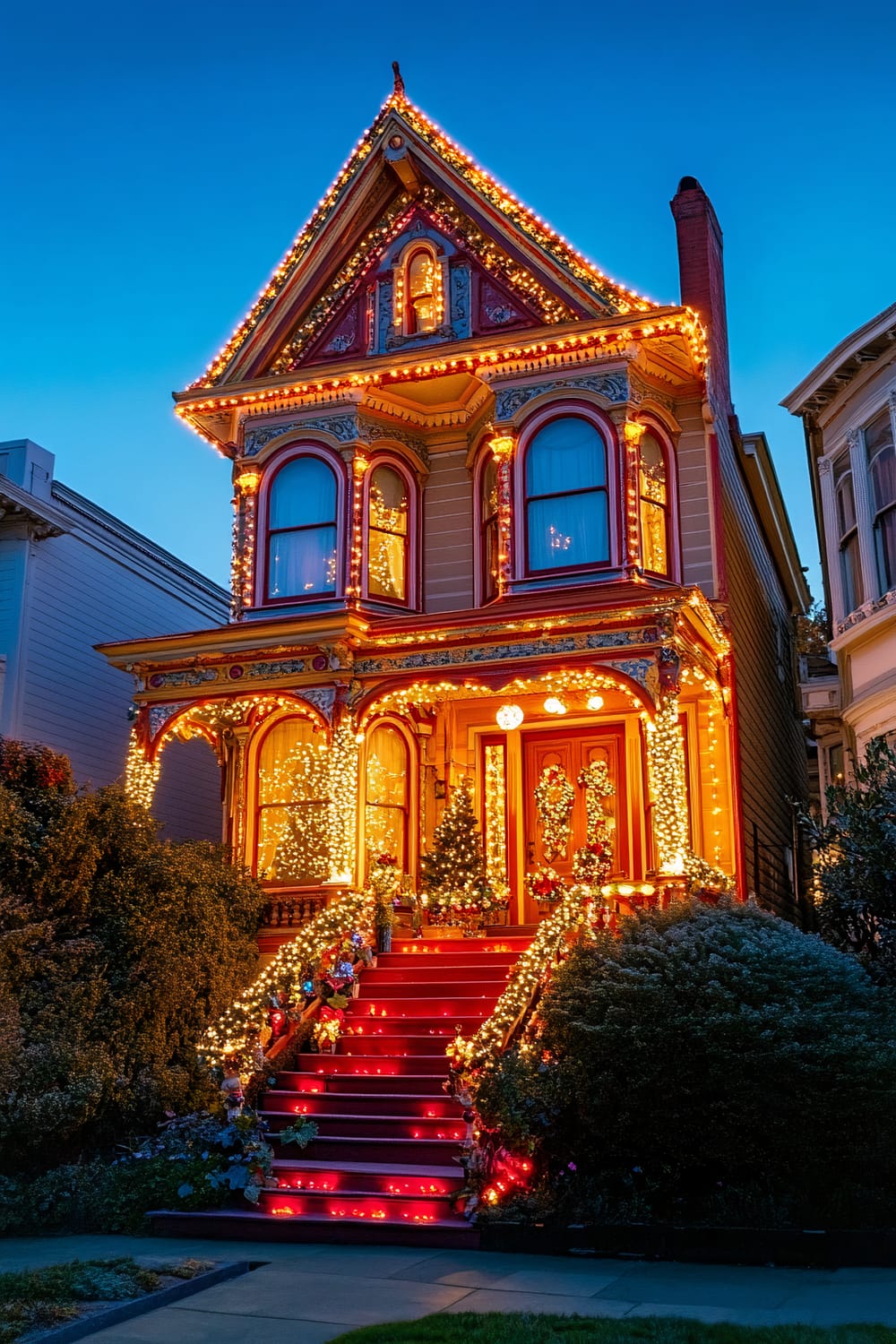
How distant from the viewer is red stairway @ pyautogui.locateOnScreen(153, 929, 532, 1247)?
1040cm

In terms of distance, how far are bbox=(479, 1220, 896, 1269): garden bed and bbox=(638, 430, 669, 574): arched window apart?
32.8 ft

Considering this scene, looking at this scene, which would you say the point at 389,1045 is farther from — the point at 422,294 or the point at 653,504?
the point at 422,294

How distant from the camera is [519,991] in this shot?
A: 40.2ft

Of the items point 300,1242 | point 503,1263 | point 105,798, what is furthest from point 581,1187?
point 105,798

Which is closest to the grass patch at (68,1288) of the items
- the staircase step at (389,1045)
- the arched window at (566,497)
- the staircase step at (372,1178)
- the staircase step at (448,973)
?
the staircase step at (372,1178)

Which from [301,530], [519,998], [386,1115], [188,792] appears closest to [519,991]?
[519,998]

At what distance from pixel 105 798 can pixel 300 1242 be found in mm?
5678

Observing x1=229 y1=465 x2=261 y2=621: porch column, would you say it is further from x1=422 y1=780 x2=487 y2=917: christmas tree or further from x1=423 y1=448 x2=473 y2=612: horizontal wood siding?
x1=422 y1=780 x2=487 y2=917: christmas tree

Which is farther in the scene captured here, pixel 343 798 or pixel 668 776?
pixel 343 798

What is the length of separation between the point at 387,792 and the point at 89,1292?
1092 cm

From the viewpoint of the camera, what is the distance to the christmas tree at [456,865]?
655 inches

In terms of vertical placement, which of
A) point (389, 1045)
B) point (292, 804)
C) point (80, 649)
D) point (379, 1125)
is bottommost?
point (379, 1125)

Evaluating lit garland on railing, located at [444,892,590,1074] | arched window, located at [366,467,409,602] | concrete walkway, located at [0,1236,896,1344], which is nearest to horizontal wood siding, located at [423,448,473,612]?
arched window, located at [366,467,409,602]

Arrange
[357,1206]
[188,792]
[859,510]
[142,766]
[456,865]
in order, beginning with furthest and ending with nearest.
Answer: [188,792] < [142,766] < [456,865] < [859,510] < [357,1206]
